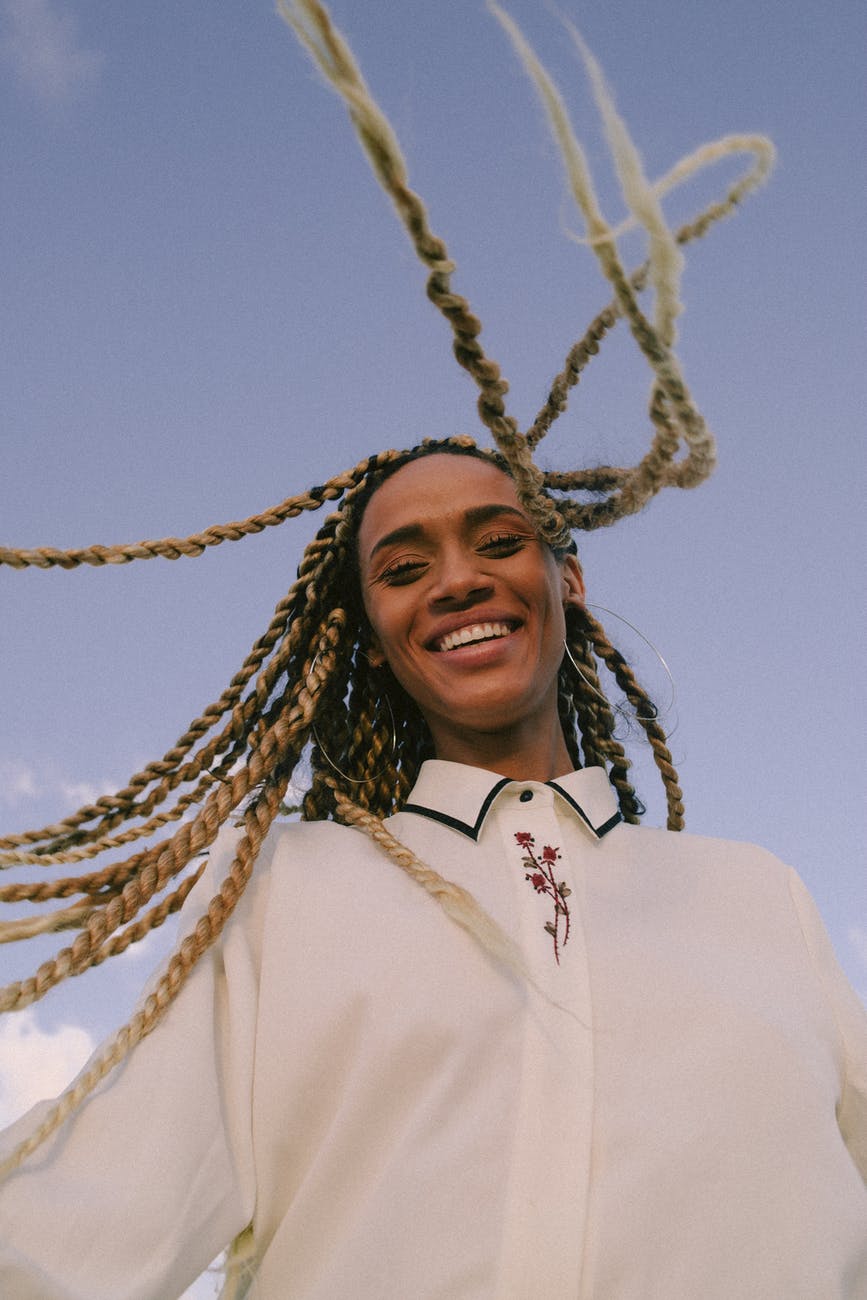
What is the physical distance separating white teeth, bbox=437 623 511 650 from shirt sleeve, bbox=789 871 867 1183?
0.73 metres

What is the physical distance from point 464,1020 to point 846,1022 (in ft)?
2.38

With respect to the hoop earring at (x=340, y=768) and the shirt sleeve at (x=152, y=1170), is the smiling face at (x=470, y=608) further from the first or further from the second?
the shirt sleeve at (x=152, y=1170)

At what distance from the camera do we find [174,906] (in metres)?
1.90

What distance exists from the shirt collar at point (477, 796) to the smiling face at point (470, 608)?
143 mm

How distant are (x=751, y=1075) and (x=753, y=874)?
0.48 m

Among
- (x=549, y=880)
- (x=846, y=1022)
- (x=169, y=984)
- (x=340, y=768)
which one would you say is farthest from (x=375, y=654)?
(x=846, y=1022)

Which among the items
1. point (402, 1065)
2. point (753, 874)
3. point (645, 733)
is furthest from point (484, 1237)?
point (645, 733)

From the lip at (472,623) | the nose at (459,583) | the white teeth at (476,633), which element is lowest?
the white teeth at (476,633)

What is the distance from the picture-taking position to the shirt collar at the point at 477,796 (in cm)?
201

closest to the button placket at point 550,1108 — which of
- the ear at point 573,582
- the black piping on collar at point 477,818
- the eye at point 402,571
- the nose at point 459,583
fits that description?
the black piping on collar at point 477,818

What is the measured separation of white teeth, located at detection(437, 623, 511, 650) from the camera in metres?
2.16

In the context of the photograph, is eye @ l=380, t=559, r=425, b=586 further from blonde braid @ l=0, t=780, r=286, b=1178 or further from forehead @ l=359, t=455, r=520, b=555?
blonde braid @ l=0, t=780, r=286, b=1178

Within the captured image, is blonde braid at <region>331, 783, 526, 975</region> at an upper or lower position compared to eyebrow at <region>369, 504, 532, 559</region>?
lower

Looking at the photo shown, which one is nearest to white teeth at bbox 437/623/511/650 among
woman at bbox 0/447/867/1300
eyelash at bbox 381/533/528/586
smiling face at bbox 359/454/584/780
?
smiling face at bbox 359/454/584/780
